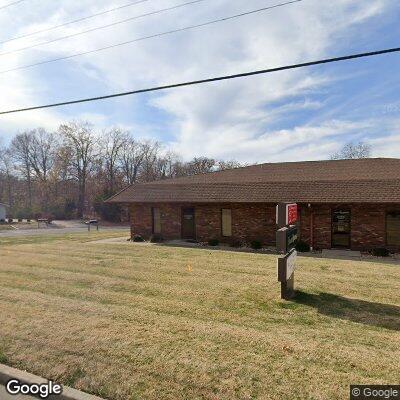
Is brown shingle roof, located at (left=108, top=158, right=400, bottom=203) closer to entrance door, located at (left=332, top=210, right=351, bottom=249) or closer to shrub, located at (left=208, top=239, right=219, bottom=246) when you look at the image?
entrance door, located at (left=332, top=210, right=351, bottom=249)

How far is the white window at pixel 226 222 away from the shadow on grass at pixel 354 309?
Result: 432 inches

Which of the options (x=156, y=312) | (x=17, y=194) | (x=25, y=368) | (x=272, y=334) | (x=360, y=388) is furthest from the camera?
(x=17, y=194)

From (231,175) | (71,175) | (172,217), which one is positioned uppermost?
(71,175)

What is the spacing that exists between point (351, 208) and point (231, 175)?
8.73 m

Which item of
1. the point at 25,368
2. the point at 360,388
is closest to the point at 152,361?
the point at 25,368

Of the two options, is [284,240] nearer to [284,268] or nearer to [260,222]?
[284,268]

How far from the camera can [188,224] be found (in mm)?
21641

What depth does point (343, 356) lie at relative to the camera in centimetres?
532

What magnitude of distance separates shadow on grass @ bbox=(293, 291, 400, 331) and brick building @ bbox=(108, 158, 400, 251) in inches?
351

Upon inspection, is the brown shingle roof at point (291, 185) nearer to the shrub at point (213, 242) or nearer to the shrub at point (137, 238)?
the shrub at point (213, 242)

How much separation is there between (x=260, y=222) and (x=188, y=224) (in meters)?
5.10

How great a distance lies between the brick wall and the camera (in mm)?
16359

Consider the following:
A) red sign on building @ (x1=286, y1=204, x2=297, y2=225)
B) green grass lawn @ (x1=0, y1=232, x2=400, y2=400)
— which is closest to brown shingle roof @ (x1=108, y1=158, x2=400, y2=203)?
green grass lawn @ (x1=0, y1=232, x2=400, y2=400)

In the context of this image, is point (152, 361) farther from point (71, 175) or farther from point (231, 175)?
point (71, 175)
